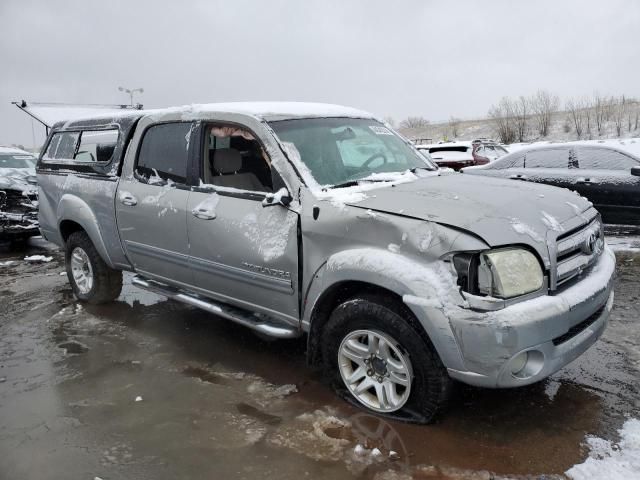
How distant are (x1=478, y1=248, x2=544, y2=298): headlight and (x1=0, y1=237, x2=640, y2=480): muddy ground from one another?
33.8 inches

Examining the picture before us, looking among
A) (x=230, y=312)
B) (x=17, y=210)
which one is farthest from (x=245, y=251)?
(x=17, y=210)

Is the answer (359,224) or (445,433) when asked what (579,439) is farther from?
(359,224)

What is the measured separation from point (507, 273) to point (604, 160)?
6.17 metres

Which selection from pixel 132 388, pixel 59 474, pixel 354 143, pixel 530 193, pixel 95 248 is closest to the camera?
pixel 59 474

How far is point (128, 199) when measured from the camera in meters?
4.24

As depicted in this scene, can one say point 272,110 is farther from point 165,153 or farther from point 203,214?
point 165,153

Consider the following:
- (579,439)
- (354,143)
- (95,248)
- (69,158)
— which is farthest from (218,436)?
(69,158)

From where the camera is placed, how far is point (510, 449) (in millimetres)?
2635

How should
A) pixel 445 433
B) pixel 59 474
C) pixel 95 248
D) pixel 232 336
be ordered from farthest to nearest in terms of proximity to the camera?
pixel 95 248
pixel 232 336
pixel 445 433
pixel 59 474

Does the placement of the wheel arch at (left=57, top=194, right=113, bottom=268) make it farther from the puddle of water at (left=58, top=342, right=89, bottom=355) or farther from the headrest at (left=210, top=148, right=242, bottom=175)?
the headrest at (left=210, top=148, right=242, bottom=175)

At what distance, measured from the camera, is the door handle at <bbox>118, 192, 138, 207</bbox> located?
418cm

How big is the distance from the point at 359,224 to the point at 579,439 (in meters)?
1.61

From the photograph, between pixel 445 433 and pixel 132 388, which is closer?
pixel 445 433

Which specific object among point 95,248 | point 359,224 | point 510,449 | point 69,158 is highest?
point 69,158
